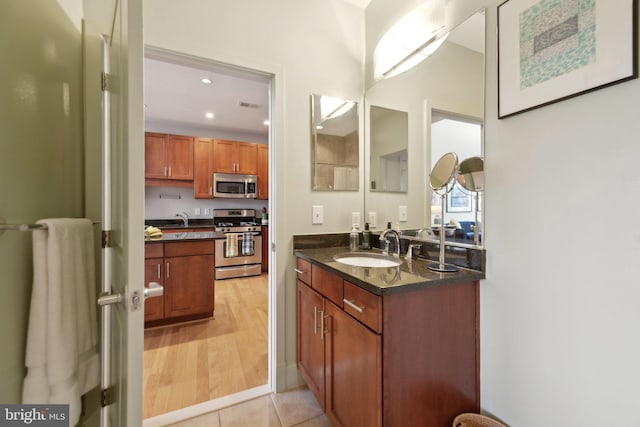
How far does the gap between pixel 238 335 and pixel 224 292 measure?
1.40m

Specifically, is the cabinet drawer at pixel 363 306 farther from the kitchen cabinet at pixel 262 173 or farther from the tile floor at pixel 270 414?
the kitchen cabinet at pixel 262 173

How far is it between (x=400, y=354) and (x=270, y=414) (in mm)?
1012

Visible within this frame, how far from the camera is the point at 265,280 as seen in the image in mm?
4352

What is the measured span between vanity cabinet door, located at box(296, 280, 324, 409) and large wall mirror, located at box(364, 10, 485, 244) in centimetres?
75

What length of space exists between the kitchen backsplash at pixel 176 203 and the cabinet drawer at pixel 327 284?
4.16 m

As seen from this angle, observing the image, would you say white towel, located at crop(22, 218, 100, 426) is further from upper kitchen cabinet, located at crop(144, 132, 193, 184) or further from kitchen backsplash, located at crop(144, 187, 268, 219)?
kitchen backsplash, located at crop(144, 187, 268, 219)

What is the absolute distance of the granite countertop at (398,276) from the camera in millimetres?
996

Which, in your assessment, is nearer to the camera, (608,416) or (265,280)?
(608,416)

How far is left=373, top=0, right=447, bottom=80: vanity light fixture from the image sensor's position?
1.42m

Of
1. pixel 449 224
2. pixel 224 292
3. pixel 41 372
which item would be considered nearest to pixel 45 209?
pixel 41 372

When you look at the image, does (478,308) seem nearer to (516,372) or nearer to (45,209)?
(516,372)

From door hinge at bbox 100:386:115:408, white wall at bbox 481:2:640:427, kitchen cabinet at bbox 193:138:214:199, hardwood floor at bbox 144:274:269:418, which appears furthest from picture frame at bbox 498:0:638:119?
kitchen cabinet at bbox 193:138:214:199

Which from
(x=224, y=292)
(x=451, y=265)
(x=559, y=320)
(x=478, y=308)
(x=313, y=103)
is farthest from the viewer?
(x=224, y=292)

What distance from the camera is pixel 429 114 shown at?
1.57 meters
